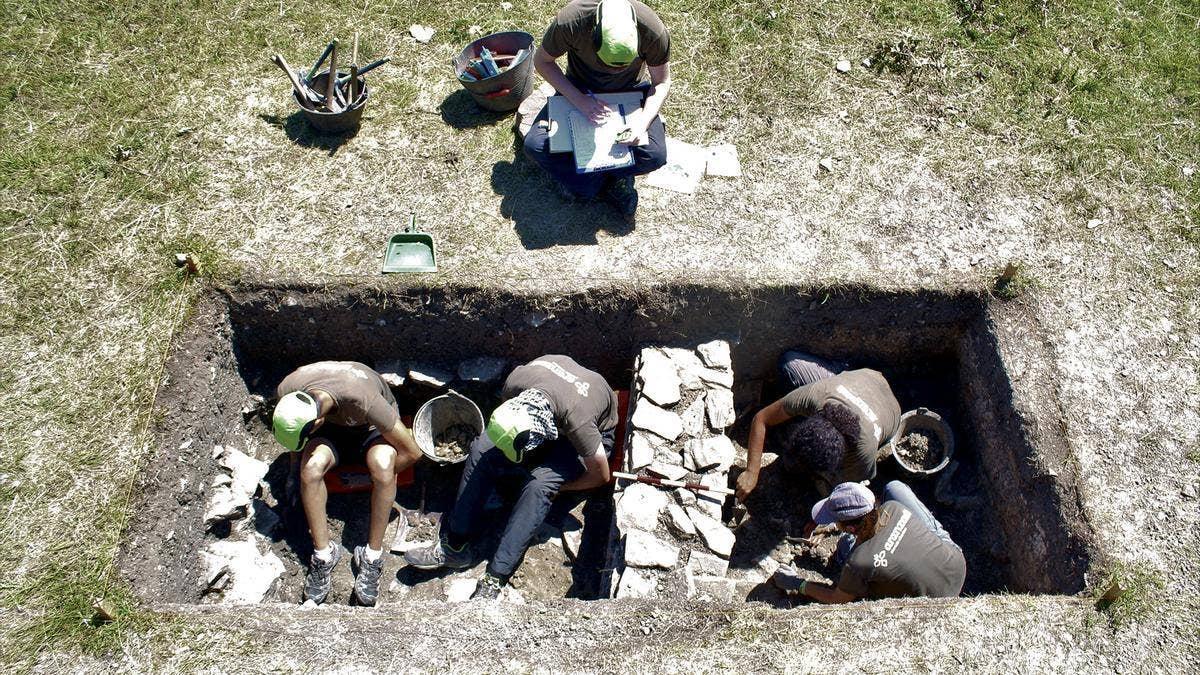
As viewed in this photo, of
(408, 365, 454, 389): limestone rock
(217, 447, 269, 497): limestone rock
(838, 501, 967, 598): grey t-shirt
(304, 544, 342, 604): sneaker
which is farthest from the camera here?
(408, 365, 454, 389): limestone rock

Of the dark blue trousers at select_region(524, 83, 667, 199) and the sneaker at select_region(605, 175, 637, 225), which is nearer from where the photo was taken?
the dark blue trousers at select_region(524, 83, 667, 199)

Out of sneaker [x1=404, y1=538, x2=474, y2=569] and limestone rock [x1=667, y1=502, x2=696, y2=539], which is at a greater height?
limestone rock [x1=667, y1=502, x2=696, y2=539]

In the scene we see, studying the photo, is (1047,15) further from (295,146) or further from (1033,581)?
(295,146)

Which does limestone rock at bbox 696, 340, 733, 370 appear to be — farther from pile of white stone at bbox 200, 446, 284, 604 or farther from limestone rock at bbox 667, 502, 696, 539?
pile of white stone at bbox 200, 446, 284, 604

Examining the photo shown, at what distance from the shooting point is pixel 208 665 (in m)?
3.66

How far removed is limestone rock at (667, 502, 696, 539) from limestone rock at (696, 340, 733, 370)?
948 millimetres

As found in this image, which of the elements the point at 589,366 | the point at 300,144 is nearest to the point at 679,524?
the point at 589,366

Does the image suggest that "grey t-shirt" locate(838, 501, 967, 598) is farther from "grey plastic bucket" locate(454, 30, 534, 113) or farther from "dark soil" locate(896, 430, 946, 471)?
"grey plastic bucket" locate(454, 30, 534, 113)

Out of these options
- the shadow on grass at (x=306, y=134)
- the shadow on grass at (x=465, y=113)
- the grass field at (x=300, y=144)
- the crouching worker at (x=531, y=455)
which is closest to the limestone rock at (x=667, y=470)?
the crouching worker at (x=531, y=455)

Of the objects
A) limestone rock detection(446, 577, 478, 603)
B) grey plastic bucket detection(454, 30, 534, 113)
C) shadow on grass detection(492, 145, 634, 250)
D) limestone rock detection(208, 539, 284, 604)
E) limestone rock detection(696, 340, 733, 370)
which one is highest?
grey plastic bucket detection(454, 30, 534, 113)

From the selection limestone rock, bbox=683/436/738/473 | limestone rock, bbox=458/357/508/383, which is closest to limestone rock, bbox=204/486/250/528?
limestone rock, bbox=458/357/508/383

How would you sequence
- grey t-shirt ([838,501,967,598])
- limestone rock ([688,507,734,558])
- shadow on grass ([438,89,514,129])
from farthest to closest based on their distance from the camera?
1. shadow on grass ([438,89,514,129])
2. limestone rock ([688,507,734,558])
3. grey t-shirt ([838,501,967,598])

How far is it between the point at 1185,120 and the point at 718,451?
13.8 feet

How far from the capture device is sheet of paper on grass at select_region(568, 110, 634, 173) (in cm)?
479
